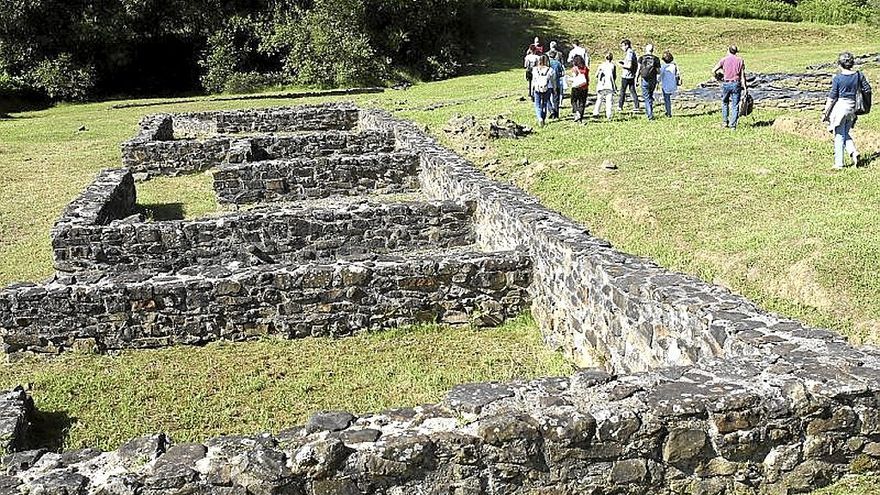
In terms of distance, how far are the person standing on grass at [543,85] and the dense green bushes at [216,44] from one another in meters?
20.0

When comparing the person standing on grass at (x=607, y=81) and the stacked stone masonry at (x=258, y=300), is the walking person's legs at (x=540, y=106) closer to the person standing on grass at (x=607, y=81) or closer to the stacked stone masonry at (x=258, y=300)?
the person standing on grass at (x=607, y=81)

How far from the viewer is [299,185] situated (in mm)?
14867

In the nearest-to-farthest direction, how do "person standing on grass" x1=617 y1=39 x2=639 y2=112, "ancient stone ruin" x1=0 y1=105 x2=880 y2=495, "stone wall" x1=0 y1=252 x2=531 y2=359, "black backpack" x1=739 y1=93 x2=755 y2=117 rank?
"ancient stone ruin" x1=0 y1=105 x2=880 y2=495
"stone wall" x1=0 y1=252 x2=531 y2=359
"black backpack" x1=739 y1=93 x2=755 y2=117
"person standing on grass" x1=617 y1=39 x2=639 y2=112

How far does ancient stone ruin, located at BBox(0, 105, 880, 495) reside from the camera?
4.10m

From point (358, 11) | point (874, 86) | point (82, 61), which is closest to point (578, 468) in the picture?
point (874, 86)

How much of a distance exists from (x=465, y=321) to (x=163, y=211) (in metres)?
8.33

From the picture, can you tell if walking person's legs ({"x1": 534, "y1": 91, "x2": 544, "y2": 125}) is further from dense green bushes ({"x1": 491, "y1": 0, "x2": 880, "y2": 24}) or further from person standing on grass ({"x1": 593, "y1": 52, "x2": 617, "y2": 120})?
dense green bushes ({"x1": 491, "y1": 0, "x2": 880, "y2": 24})

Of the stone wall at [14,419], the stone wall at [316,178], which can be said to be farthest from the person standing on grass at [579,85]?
the stone wall at [14,419]

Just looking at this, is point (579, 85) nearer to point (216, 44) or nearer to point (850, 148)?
point (850, 148)

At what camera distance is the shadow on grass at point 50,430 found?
20.7ft

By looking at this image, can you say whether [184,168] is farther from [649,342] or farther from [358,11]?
[358,11]

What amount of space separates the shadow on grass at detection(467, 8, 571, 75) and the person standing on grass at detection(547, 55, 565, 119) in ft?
72.7

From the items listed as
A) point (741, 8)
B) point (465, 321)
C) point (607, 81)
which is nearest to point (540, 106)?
point (607, 81)

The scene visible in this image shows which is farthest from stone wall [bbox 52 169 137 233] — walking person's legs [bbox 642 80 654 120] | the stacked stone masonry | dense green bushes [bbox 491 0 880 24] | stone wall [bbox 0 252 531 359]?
dense green bushes [bbox 491 0 880 24]
